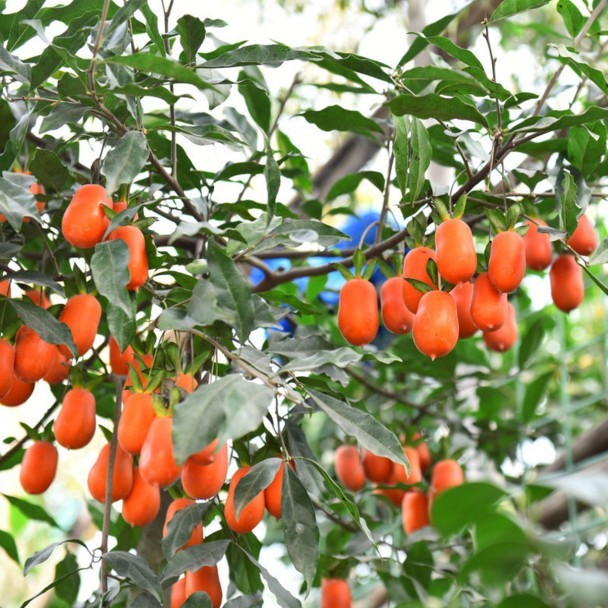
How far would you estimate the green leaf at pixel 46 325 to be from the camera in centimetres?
64

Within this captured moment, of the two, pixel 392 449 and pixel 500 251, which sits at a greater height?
pixel 500 251

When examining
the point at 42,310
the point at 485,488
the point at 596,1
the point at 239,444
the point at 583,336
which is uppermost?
the point at 596,1

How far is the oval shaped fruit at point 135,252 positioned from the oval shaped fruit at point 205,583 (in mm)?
232

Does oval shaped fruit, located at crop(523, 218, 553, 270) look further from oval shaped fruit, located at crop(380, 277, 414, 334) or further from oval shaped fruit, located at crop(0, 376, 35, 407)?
oval shaped fruit, located at crop(0, 376, 35, 407)

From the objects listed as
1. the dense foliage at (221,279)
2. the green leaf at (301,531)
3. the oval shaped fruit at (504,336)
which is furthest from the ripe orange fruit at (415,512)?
the green leaf at (301,531)

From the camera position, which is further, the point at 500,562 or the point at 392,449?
the point at 392,449

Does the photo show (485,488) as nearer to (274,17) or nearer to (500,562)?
(500,562)

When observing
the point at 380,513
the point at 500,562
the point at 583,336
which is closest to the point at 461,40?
the point at 583,336

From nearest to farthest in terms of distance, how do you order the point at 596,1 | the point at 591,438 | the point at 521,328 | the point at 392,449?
→ the point at 392,449 → the point at 596,1 → the point at 591,438 → the point at 521,328

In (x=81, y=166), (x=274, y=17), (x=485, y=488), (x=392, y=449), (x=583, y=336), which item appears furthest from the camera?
(x=274, y=17)

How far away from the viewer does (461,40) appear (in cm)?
182

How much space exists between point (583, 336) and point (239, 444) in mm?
1764

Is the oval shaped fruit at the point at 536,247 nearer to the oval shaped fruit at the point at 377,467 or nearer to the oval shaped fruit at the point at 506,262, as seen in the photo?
the oval shaped fruit at the point at 506,262

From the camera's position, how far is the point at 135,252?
60cm
